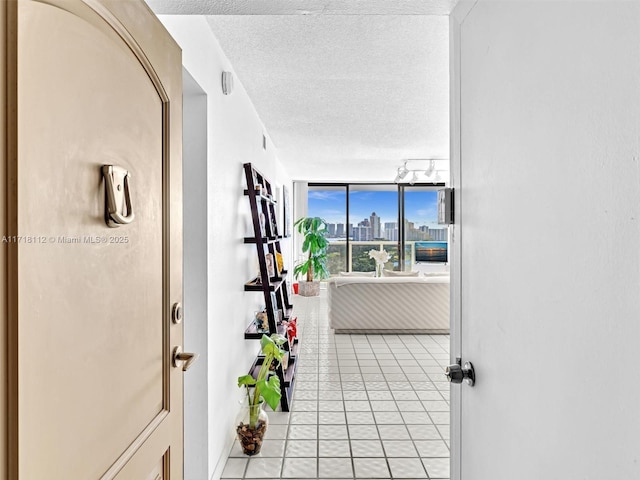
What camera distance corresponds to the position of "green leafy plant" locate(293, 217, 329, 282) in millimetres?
8781

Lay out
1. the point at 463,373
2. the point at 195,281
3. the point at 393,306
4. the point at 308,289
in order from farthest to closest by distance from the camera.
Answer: the point at 308,289, the point at 393,306, the point at 195,281, the point at 463,373

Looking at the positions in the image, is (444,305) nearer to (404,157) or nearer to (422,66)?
(404,157)

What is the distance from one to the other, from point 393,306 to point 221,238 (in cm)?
348

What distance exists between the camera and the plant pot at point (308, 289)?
8.61 meters

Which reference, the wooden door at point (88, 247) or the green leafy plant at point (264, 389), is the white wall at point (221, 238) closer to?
the green leafy plant at point (264, 389)

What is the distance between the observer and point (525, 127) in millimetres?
909

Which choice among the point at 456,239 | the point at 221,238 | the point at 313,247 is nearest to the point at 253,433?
the point at 221,238

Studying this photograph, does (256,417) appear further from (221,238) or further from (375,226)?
(375,226)

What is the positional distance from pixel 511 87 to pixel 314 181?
8653 mm

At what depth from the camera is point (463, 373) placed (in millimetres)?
1279

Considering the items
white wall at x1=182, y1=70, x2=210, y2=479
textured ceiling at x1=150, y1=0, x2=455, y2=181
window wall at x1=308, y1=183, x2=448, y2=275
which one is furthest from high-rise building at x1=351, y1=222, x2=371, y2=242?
white wall at x1=182, y1=70, x2=210, y2=479

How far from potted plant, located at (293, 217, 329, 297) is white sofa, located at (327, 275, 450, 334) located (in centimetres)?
310

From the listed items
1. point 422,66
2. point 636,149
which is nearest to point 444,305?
point 422,66

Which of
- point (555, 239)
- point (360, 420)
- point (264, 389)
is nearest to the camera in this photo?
point (555, 239)
